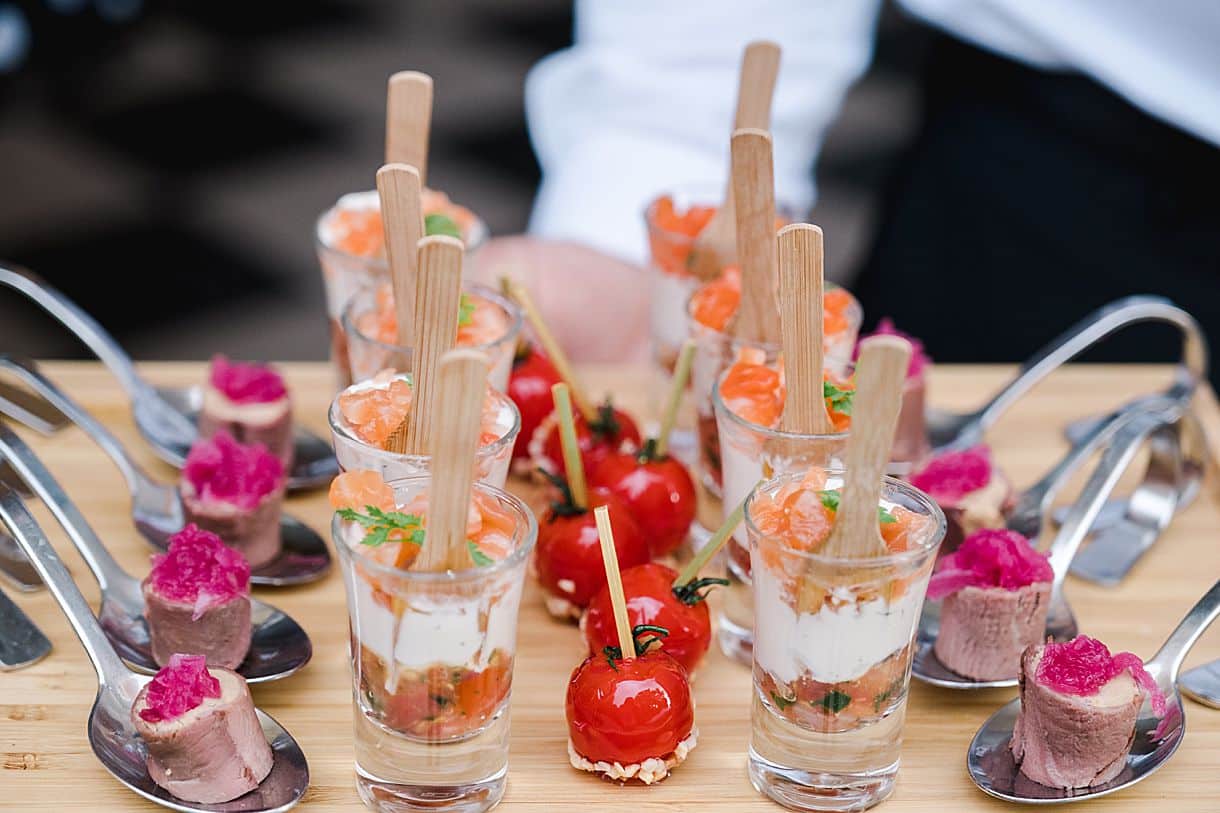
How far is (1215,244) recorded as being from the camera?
1.65 m

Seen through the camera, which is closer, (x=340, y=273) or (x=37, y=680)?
(x=37, y=680)

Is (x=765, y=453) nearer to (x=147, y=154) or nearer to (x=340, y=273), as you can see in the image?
(x=340, y=273)

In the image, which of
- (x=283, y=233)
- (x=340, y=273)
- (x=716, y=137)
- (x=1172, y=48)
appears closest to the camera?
(x=340, y=273)

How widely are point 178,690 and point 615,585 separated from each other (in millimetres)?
293

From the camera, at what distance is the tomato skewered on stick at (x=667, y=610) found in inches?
41.8

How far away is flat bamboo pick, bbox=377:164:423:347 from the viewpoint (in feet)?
3.46

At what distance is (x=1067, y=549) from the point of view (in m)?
1.23

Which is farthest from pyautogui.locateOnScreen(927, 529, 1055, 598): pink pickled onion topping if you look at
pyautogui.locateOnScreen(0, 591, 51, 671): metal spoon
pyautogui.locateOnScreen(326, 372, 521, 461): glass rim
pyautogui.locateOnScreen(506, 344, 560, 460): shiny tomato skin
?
pyautogui.locateOnScreen(0, 591, 51, 671): metal spoon

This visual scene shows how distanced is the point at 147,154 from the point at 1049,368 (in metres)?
2.63

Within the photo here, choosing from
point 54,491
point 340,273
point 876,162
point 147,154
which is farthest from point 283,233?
point 54,491

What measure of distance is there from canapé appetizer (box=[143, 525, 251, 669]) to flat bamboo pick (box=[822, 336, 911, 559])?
44 centimetres

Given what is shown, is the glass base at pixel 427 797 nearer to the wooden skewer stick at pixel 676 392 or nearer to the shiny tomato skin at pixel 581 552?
the shiny tomato skin at pixel 581 552

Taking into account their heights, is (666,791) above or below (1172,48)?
below

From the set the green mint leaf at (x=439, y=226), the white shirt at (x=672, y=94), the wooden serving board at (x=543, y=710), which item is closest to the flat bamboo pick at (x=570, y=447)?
the wooden serving board at (x=543, y=710)
